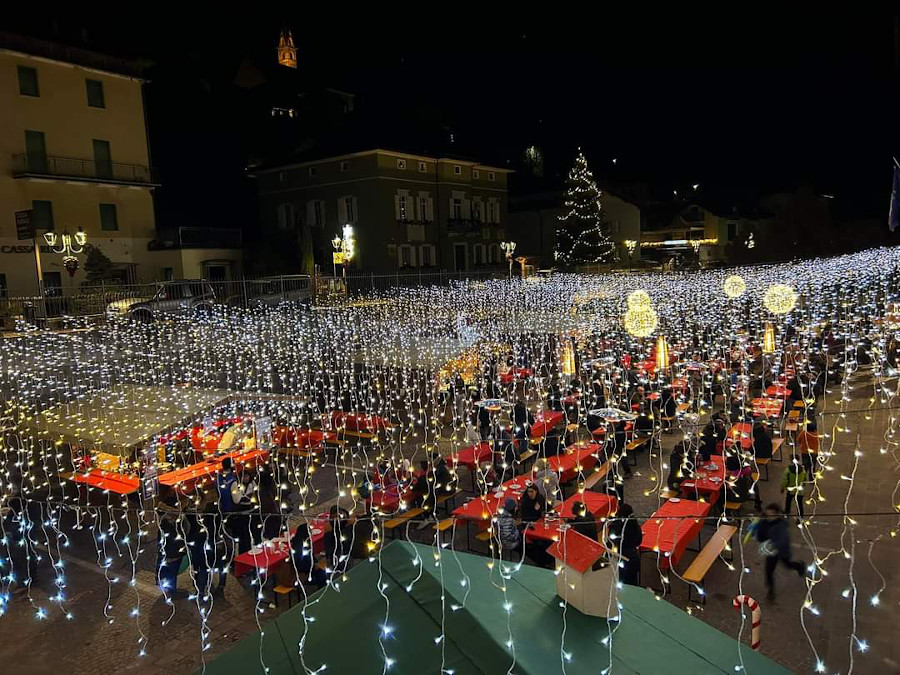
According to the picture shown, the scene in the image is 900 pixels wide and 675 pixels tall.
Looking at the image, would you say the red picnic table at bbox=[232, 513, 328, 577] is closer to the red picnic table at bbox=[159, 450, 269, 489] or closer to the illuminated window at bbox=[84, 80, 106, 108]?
the red picnic table at bbox=[159, 450, 269, 489]

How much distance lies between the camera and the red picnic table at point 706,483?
A: 27.9 feet

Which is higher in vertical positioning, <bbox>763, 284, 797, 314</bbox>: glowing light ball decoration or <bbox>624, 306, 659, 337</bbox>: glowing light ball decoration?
<bbox>763, 284, 797, 314</bbox>: glowing light ball decoration

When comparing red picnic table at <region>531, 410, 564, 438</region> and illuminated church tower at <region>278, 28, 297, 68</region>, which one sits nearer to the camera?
red picnic table at <region>531, 410, 564, 438</region>

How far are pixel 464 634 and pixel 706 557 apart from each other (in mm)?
4453

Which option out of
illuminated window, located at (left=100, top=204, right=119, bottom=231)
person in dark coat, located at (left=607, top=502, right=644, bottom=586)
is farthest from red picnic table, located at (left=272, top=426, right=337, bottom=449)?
illuminated window, located at (left=100, top=204, right=119, bottom=231)

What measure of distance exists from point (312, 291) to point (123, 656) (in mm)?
16811

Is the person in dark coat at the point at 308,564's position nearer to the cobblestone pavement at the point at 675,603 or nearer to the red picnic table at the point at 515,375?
the cobblestone pavement at the point at 675,603

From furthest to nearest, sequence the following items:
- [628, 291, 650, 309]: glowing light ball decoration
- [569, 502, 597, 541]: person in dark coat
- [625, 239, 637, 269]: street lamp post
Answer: [625, 239, 637, 269]: street lamp post < [628, 291, 650, 309]: glowing light ball decoration < [569, 502, 597, 541]: person in dark coat

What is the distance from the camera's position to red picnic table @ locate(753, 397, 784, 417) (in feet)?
37.3

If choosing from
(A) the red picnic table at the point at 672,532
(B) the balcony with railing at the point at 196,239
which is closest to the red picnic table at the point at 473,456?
(A) the red picnic table at the point at 672,532

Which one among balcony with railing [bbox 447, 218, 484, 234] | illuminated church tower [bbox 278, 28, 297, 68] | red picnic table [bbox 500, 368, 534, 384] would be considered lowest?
red picnic table [bbox 500, 368, 534, 384]

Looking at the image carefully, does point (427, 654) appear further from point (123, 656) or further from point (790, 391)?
point (790, 391)

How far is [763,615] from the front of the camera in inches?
248

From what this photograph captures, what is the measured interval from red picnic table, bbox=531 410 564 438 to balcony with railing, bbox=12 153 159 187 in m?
19.9
